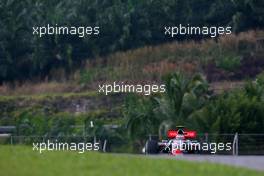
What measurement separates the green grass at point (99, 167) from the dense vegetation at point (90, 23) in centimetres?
2047

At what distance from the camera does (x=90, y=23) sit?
3478cm

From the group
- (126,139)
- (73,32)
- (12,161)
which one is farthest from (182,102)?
(12,161)

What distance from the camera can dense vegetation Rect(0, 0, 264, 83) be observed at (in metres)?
34.7

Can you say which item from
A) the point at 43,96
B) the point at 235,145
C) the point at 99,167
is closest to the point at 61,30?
the point at 43,96

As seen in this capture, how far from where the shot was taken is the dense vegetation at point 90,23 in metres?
34.7

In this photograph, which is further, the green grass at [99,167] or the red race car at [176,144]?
the red race car at [176,144]

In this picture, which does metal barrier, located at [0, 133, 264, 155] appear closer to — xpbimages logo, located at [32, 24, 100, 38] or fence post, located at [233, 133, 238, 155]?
fence post, located at [233, 133, 238, 155]

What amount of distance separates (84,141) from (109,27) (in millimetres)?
9482

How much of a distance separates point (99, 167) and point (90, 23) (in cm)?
2289

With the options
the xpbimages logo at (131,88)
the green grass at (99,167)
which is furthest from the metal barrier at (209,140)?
the green grass at (99,167)

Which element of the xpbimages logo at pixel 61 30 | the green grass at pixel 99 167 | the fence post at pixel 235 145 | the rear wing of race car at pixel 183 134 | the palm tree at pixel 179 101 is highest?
the xpbimages logo at pixel 61 30

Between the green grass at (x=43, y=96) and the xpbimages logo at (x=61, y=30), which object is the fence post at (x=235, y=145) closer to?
the xpbimages logo at (x=61, y=30)

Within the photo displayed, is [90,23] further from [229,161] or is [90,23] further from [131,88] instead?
[229,161]

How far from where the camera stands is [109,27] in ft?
122
